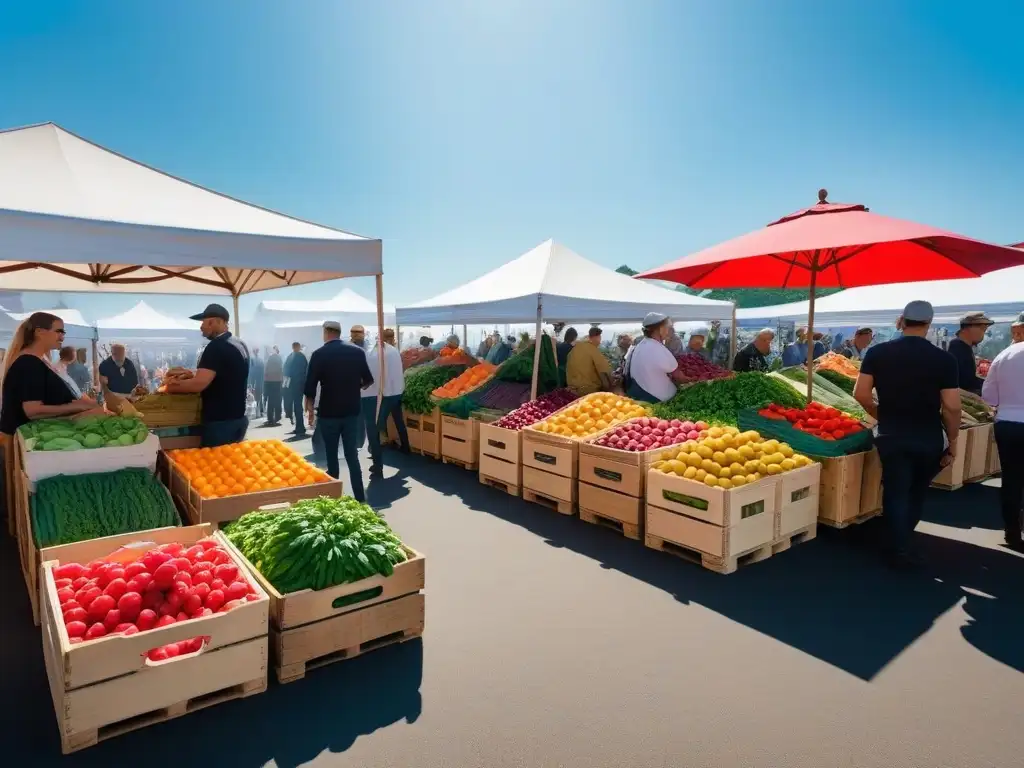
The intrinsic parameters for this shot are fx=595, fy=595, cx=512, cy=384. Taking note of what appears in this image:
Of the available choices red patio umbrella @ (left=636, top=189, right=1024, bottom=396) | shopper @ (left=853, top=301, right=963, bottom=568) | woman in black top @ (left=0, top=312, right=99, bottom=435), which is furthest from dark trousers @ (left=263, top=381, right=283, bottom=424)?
shopper @ (left=853, top=301, right=963, bottom=568)

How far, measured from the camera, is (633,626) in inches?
143

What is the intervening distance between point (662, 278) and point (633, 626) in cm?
347

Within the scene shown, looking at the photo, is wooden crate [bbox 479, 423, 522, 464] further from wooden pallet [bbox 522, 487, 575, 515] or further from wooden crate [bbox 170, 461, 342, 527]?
wooden crate [bbox 170, 461, 342, 527]

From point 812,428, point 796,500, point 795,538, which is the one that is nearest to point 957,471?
point 812,428

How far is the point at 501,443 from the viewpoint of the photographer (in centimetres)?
659

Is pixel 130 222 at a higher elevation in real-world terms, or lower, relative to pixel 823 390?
higher

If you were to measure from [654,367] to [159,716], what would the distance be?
5.26 metres

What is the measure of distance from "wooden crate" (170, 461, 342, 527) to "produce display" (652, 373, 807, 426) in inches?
135

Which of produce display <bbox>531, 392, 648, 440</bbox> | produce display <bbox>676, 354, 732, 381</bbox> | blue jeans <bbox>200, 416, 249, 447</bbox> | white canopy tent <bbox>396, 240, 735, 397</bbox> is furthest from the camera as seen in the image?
produce display <bbox>676, 354, 732, 381</bbox>

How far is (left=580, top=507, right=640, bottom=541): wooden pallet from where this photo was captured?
5.06m

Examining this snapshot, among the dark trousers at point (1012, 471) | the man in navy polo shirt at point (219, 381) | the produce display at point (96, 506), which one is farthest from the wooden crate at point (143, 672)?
the dark trousers at point (1012, 471)

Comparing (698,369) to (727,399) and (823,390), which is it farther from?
(727,399)

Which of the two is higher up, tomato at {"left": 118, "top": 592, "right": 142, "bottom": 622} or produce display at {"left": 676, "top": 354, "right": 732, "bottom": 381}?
produce display at {"left": 676, "top": 354, "right": 732, "bottom": 381}

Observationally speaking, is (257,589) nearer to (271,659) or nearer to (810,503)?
(271,659)
